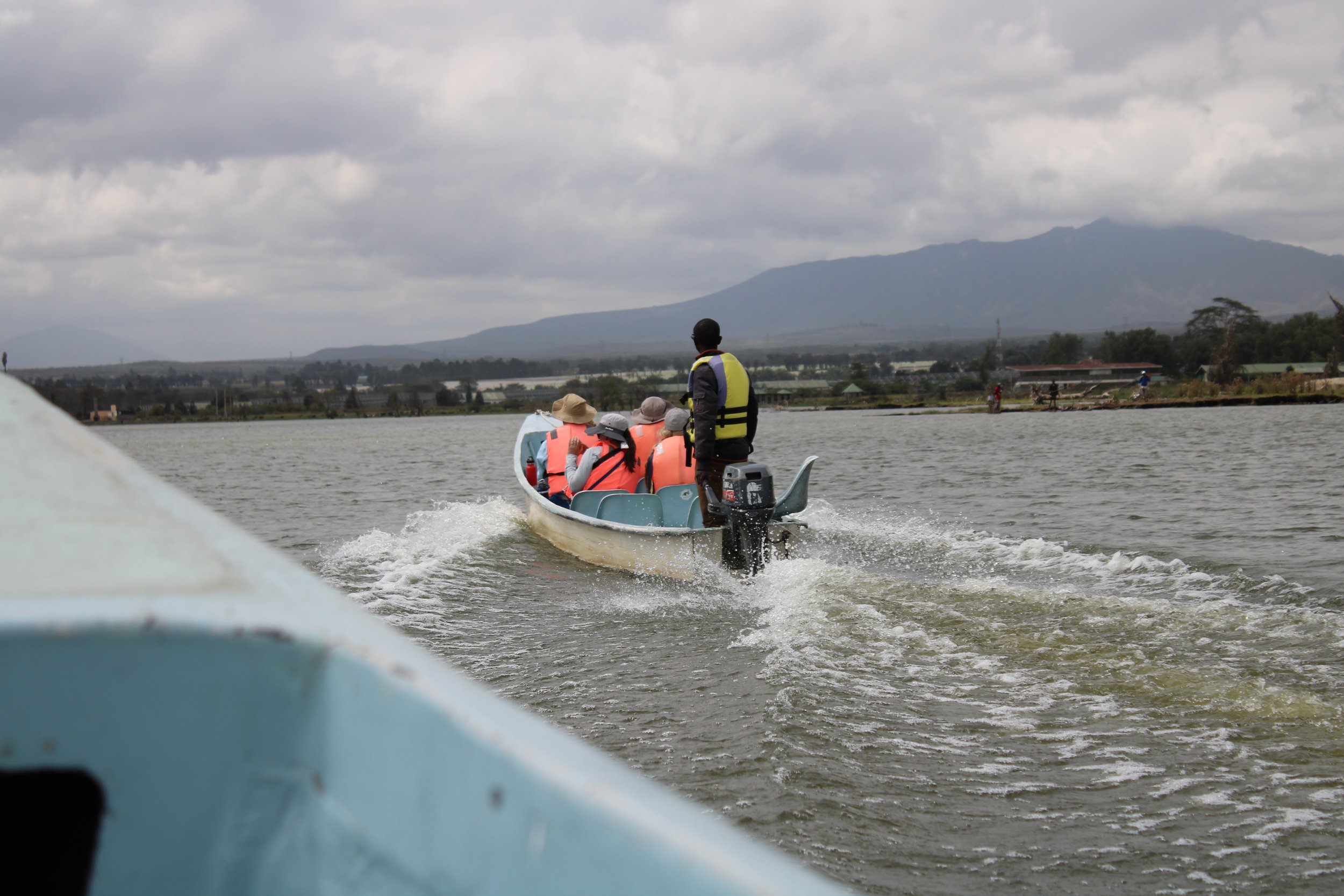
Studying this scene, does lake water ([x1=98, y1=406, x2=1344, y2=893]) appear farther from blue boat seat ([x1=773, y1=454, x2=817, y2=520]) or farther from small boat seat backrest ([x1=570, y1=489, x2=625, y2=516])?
small boat seat backrest ([x1=570, y1=489, x2=625, y2=516])

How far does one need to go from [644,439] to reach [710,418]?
2.53m

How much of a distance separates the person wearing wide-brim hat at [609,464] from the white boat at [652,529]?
32 cm

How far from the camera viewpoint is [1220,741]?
190 inches

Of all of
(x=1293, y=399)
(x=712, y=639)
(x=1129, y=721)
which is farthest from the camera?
(x=1293, y=399)

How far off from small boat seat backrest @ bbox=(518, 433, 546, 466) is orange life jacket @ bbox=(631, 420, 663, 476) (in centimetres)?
428

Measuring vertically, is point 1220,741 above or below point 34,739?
below

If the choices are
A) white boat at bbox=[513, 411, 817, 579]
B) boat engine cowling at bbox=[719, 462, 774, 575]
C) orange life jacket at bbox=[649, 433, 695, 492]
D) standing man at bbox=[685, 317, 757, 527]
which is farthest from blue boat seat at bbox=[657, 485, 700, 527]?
boat engine cowling at bbox=[719, 462, 774, 575]

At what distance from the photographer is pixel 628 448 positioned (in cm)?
1105

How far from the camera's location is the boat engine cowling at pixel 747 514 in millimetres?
Result: 8453

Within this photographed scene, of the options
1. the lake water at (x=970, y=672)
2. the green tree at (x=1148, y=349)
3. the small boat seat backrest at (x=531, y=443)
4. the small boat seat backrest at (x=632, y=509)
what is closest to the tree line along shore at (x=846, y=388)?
the green tree at (x=1148, y=349)

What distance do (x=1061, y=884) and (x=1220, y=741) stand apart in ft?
6.11

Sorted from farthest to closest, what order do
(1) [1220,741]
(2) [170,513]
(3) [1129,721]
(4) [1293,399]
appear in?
1. (4) [1293,399]
2. (3) [1129,721]
3. (1) [1220,741]
4. (2) [170,513]

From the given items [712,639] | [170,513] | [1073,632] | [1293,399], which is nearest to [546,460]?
[712,639]

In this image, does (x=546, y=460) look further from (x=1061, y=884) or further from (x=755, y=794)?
(x=1061, y=884)
